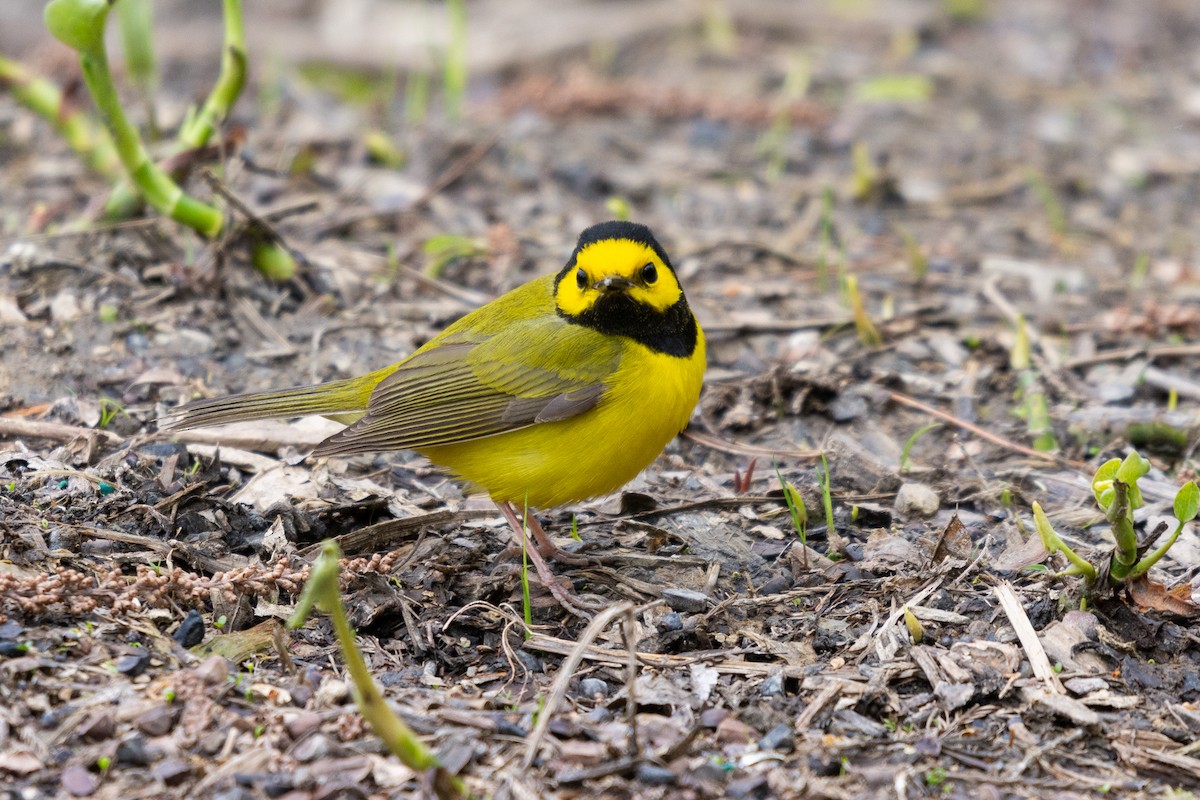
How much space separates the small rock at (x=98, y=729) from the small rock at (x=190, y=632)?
0.50 metres

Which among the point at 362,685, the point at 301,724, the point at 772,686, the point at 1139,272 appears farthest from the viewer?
the point at 1139,272

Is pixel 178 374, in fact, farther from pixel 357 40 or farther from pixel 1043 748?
pixel 357 40

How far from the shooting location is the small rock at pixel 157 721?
129 inches

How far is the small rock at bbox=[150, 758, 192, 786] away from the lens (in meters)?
3.15

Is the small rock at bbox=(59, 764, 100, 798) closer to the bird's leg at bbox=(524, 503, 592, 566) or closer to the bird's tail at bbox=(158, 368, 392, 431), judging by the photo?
the bird's tail at bbox=(158, 368, 392, 431)

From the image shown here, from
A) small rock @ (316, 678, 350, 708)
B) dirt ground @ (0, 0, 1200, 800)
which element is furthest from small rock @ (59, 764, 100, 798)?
small rock @ (316, 678, 350, 708)

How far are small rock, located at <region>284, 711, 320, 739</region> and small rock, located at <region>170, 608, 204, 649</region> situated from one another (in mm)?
563

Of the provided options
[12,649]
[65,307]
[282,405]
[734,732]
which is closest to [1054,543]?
[734,732]

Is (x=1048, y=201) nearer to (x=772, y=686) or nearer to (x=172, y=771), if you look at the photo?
(x=772, y=686)

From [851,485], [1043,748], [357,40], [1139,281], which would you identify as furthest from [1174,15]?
[1043,748]

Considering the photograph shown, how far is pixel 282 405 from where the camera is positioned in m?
4.76

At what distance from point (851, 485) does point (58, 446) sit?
9.78 feet

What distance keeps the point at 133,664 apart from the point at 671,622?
5.25 ft

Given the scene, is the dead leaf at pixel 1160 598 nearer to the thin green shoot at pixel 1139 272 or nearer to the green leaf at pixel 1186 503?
the green leaf at pixel 1186 503
